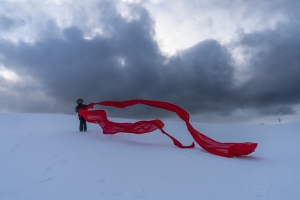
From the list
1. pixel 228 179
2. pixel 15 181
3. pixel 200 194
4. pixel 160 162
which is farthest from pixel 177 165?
pixel 15 181

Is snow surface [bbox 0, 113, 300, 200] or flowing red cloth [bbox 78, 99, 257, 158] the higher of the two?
flowing red cloth [bbox 78, 99, 257, 158]

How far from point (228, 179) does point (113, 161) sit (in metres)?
2.57

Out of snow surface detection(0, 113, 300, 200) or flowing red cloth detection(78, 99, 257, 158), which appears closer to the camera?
snow surface detection(0, 113, 300, 200)

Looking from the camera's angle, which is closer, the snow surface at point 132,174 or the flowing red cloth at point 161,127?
the snow surface at point 132,174

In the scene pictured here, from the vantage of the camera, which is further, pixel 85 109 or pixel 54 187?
pixel 85 109

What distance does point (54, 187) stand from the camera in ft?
12.8

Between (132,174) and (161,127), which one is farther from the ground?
(161,127)

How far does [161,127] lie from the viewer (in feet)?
27.5

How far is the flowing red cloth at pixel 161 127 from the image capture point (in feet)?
23.1

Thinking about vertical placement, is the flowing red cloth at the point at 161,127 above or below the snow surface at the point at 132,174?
above

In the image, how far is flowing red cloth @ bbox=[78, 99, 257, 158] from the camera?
277 inches

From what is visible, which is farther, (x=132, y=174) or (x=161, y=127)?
(x=161, y=127)

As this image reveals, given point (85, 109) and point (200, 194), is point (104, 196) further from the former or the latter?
point (85, 109)

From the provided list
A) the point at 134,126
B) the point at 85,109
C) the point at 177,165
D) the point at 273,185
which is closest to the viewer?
the point at 273,185
